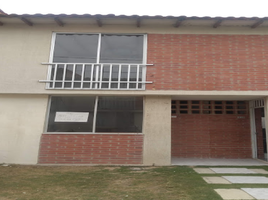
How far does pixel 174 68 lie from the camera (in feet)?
20.4

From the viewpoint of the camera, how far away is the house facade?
5910 mm

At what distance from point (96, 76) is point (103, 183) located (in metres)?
3.47

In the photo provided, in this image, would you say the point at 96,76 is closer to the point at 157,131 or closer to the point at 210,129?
the point at 157,131

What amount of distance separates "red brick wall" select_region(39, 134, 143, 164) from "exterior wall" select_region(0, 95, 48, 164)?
14.4 inches

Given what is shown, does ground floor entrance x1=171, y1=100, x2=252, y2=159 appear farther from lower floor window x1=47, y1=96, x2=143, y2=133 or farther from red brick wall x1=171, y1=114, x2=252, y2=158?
lower floor window x1=47, y1=96, x2=143, y2=133

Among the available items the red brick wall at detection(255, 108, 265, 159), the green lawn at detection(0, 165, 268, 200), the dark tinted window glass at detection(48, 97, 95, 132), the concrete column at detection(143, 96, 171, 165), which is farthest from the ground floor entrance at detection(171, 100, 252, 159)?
the dark tinted window glass at detection(48, 97, 95, 132)

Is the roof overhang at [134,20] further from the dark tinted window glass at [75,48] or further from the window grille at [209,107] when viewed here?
the window grille at [209,107]

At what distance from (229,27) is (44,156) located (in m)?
7.81

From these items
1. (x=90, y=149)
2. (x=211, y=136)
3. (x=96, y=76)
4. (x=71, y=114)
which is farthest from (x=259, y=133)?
(x=71, y=114)

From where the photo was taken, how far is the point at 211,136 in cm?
724

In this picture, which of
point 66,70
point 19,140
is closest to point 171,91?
point 66,70

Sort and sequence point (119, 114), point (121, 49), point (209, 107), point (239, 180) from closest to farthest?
point (239, 180), point (119, 114), point (121, 49), point (209, 107)

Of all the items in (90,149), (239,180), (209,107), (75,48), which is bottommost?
(239,180)

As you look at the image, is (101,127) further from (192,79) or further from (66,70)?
(192,79)
